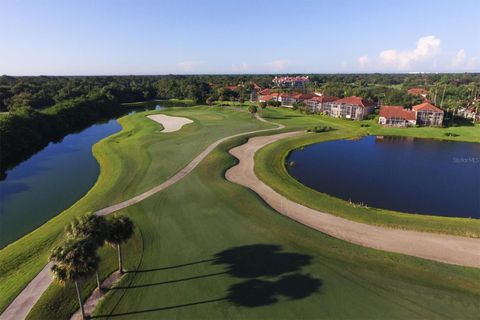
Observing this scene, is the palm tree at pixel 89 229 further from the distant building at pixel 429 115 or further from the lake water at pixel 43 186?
the distant building at pixel 429 115

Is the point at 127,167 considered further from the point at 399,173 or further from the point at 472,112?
the point at 472,112

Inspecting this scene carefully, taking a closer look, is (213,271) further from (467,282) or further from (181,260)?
(467,282)

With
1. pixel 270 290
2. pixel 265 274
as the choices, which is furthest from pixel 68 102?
pixel 270 290

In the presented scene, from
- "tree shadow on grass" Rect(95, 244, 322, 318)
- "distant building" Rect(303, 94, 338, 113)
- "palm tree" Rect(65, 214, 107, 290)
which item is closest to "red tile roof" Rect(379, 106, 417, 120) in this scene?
"distant building" Rect(303, 94, 338, 113)

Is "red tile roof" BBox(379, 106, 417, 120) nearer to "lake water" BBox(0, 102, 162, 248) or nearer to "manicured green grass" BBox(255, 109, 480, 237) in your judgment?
"manicured green grass" BBox(255, 109, 480, 237)

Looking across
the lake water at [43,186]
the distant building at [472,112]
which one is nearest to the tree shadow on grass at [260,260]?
the lake water at [43,186]

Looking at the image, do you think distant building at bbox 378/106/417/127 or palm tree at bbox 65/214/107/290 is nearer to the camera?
palm tree at bbox 65/214/107/290
